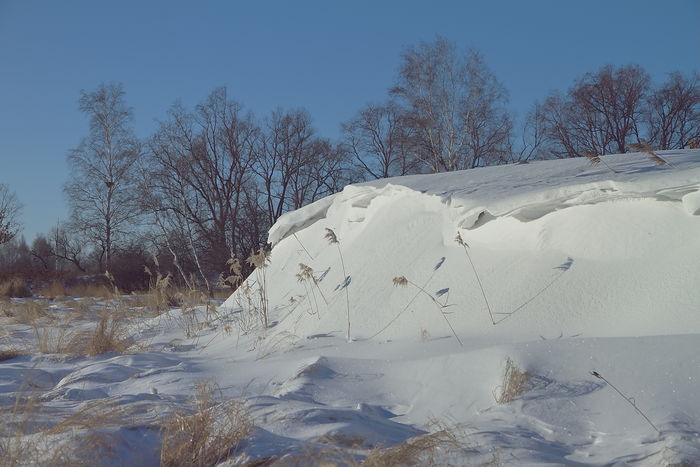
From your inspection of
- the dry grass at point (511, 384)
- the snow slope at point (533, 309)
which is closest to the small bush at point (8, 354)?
the snow slope at point (533, 309)

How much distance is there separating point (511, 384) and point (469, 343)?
2.46ft

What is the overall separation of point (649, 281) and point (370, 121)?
22.9 m

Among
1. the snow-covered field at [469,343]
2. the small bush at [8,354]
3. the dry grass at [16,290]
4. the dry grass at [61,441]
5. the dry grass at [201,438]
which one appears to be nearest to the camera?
the dry grass at [61,441]

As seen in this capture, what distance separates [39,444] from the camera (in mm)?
1928

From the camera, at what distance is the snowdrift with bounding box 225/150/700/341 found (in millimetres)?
3561

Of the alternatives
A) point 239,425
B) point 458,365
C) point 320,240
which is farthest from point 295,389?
point 320,240

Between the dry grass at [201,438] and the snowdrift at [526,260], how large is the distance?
6.83 feet

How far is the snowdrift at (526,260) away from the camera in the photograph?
11.7ft

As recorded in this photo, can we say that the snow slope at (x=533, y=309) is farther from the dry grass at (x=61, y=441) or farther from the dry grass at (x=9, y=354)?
the dry grass at (x=9, y=354)

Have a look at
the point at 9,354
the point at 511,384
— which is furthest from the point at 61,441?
the point at 9,354

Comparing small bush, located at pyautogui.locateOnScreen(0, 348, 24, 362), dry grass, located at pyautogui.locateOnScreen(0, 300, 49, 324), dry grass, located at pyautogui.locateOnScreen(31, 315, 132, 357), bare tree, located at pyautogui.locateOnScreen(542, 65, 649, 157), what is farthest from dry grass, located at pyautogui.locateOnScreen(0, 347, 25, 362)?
bare tree, located at pyautogui.locateOnScreen(542, 65, 649, 157)

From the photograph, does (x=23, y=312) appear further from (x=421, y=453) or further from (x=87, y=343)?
(x=421, y=453)

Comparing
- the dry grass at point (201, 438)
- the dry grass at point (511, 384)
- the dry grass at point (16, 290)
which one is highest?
the dry grass at point (16, 290)

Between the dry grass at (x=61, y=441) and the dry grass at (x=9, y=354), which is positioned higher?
the dry grass at (x=9, y=354)
